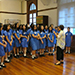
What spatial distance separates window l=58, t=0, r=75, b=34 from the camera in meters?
6.50

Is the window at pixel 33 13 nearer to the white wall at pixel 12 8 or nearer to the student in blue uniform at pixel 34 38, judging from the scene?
the white wall at pixel 12 8

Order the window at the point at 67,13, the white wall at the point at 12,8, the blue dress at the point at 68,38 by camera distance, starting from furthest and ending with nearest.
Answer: the white wall at the point at 12,8, the window at the point at 67,13, the blue dress at the point at 68,38

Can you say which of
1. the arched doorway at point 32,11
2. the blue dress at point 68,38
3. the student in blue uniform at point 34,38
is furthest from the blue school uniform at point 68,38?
the arched doorway at point 32,11

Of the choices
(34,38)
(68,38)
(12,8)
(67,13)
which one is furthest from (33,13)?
(34,38)

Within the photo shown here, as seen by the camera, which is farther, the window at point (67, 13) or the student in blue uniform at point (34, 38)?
the window at point (67, 13)

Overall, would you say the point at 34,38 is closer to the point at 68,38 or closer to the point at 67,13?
the point at 68,38

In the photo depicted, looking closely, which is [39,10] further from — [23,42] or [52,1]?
[23,42]

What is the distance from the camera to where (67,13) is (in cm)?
682

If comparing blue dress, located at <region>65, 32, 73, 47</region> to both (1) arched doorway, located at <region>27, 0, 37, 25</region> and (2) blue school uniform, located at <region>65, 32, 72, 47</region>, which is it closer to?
(2) blue school uniform, located at <region>65, 32, 72, 47</region>

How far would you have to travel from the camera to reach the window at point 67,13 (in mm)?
6500

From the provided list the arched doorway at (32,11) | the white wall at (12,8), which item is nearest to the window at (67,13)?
the arched doorway at (32,11)

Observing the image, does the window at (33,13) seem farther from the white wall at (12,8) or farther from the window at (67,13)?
the window at (67,13)

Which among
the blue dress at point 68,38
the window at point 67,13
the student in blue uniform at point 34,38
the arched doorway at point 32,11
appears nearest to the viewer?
the student in blue uniform at point 34,38

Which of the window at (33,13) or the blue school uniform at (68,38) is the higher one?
the window at (33,13)
